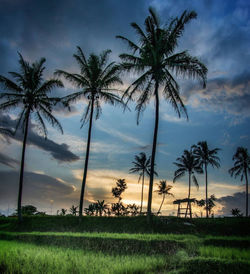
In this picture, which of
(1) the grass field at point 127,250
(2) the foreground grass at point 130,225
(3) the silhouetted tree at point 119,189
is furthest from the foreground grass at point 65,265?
(3) the silhouetted tree at point 119,189

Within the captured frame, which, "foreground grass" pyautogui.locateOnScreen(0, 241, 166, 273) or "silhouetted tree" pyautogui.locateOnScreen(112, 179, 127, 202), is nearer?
"foreground grass" pyautogui.locateOnScreen(0, 241, 166, 273)

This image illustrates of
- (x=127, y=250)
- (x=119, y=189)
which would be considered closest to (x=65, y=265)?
(x=127, y=250)

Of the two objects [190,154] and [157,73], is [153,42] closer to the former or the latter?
[157,73]

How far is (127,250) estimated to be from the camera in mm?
10445

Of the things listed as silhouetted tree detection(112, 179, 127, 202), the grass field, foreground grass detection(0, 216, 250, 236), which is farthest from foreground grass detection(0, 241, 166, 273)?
silhouetted tree detection(112, 179, 127, 202)

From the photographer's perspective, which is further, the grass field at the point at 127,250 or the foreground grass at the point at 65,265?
the grass field at the point at 127,250

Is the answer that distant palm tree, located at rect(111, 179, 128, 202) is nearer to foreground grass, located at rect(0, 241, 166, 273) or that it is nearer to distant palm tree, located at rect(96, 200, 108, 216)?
distant palm tree, located at rect(96, 200, 108, 216)

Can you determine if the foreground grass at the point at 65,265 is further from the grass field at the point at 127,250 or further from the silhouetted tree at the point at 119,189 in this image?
the silhouetted tree at the point at 119,189

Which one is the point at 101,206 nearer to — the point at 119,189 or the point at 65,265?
the point at 119,189

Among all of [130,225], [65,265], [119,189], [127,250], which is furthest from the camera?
[119,189]

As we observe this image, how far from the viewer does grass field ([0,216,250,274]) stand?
6.48 m

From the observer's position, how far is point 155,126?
2112cm

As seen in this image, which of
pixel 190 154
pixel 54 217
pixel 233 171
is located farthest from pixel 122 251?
pixel 233 171

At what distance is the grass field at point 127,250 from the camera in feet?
21.3
